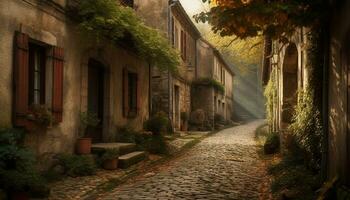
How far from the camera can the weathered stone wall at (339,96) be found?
17.8 feet

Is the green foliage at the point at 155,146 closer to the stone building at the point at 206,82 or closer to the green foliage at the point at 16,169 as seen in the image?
the green foliage at the point at 16,169

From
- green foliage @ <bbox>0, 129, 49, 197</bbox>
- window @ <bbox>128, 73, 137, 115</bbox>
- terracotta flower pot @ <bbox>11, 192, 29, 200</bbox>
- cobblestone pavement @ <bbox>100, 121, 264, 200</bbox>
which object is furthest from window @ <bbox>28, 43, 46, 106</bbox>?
window @ <bbox>128, 73, 137, 115</bbox>

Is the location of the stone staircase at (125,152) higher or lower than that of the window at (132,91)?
lower

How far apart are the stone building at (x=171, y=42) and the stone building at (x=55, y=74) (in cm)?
565

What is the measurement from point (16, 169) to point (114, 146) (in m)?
3.89

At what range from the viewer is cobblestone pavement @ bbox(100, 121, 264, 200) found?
7.07m

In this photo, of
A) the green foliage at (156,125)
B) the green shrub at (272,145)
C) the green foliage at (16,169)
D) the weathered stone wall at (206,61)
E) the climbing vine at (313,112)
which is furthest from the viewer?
the weathered stone wall at (206,61)

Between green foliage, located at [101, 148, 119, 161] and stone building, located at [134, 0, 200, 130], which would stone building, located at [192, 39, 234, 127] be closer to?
stone building, located at [134, 0, 200, 130]

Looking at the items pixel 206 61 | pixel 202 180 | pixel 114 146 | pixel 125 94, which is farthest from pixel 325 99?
pixel 206 61

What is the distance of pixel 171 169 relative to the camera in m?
9.89

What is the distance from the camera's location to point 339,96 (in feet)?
19.3

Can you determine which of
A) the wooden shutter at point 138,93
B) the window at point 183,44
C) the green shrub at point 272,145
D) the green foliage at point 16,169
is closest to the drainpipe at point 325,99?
the green foliage at point 16,169

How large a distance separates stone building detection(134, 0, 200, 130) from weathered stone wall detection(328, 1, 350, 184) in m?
11.3

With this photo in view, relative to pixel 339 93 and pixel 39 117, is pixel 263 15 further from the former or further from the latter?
pixel 39 117
